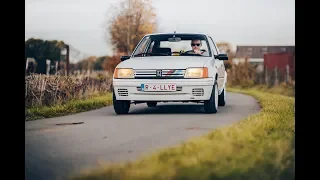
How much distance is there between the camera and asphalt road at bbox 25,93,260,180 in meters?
3.76

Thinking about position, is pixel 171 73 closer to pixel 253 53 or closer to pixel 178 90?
pixel 178 90

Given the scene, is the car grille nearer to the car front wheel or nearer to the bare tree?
the bare tree

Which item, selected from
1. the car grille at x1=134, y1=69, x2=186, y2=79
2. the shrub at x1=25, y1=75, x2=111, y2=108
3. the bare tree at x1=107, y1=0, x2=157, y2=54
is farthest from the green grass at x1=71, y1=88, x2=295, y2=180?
the bare tree at x1=107, y1=0, x2=157, y2=54

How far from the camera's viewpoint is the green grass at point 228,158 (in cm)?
363

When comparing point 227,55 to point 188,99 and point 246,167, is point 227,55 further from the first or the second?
point 246,167

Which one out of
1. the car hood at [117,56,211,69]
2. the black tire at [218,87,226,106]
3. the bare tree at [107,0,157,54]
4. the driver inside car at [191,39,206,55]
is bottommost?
the black tire at [218,87,226,106]

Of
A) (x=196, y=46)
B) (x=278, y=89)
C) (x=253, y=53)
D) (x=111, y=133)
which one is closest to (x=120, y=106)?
(x=111, y=133)

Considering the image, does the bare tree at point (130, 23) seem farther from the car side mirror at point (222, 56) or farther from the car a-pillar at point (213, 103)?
the car a-pillar at point (213, 103)

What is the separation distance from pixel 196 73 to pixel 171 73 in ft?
0.56

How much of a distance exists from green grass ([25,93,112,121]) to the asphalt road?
1.7 inches

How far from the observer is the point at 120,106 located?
4082 mm

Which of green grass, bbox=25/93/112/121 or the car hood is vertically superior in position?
the car hood
